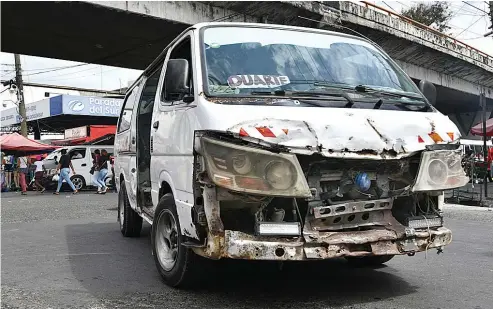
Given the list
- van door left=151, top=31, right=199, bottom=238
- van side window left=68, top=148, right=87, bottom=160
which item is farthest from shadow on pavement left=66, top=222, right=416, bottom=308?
van side window left=68, top=148, right=87, bottom=160

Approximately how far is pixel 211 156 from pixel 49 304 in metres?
1.87

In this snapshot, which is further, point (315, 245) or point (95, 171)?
point (95, 171)

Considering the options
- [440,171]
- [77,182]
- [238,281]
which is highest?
[440,171]

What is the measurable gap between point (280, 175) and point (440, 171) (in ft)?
4.51

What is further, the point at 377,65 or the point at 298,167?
the point at 377,65

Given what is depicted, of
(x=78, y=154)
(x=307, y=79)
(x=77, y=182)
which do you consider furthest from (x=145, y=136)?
(x=78, y=154)

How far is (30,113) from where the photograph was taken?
107ft

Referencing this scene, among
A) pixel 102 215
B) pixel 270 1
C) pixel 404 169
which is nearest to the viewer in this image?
pixel 404 169

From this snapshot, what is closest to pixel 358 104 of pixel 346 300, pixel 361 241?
pixel 361 241

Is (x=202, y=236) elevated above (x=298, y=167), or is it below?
below

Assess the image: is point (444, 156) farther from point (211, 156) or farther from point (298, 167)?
point (211, 156)

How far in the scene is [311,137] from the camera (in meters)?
3.49

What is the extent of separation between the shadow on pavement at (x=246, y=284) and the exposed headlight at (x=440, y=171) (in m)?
1.03

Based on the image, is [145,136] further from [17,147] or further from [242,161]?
[17,147]
